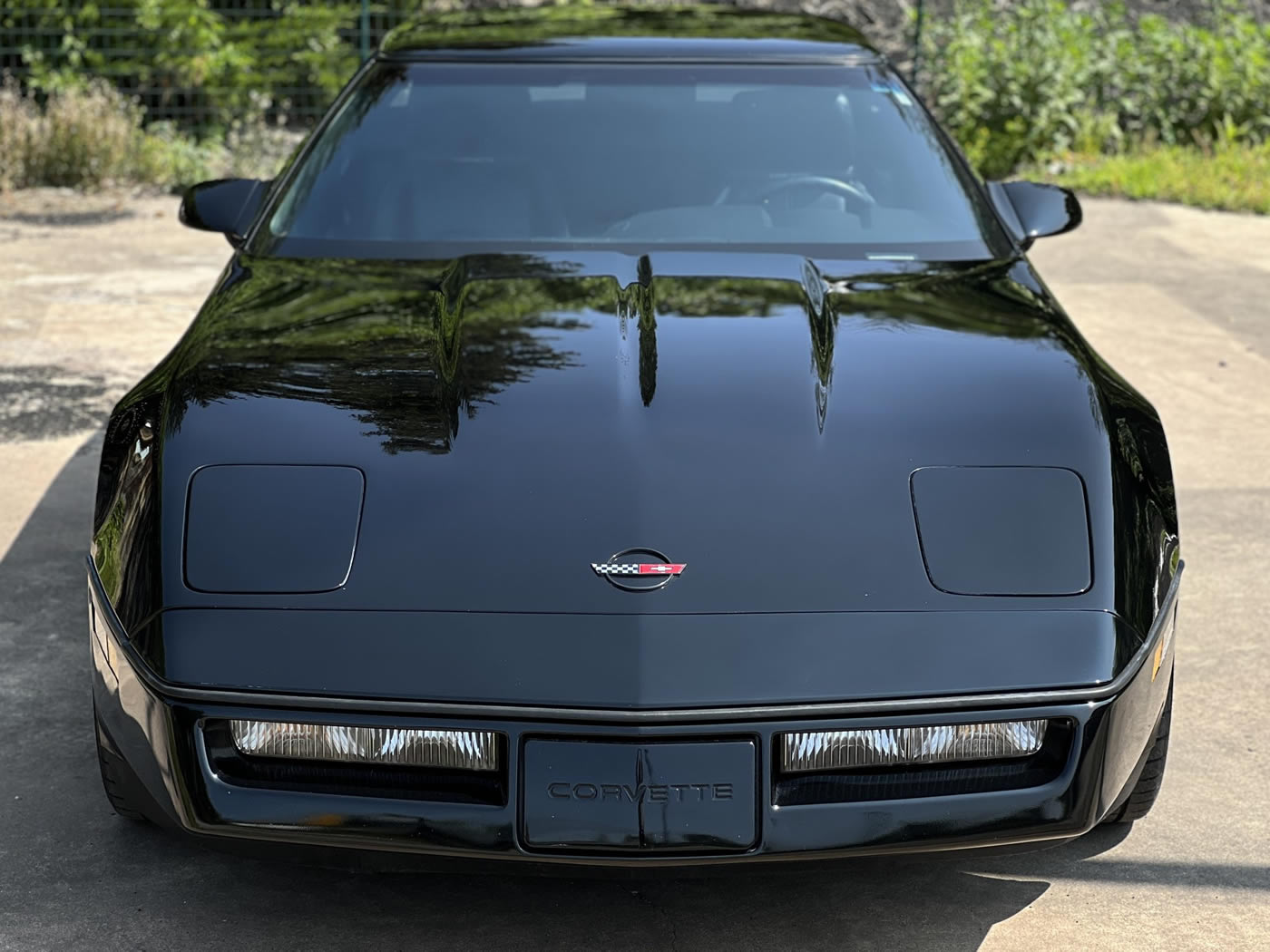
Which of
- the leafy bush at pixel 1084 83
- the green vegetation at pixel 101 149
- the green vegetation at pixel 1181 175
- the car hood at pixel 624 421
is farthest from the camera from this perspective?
the leafy bush at pixel 1084 83

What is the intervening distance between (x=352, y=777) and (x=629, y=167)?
1883 millimetres

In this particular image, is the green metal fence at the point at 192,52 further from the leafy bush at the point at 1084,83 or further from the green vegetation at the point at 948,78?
the leafy bush at the point at 1084,83

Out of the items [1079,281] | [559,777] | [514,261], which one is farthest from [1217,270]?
[559,777]

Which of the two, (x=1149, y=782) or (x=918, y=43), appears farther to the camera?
(x=918, y=43)

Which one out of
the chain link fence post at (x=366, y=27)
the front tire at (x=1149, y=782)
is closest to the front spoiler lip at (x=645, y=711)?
the front tire at (x=1149, y=782)

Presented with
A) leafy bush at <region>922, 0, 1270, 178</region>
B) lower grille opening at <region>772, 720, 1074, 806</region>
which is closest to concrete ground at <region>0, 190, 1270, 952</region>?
lower grille opening at <region>772, 720, 1074, 806</region>

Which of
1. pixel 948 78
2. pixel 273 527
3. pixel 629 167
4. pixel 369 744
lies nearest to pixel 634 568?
pixel 369 744

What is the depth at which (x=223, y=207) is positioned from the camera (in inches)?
154

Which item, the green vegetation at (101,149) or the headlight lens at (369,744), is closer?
the headlight lens at (369,744)

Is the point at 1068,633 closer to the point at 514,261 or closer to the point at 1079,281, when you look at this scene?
the point at 514,261

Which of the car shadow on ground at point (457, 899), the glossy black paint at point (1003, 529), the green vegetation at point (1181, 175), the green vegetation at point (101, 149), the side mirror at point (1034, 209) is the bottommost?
the green vegetation at point (1181, 175)

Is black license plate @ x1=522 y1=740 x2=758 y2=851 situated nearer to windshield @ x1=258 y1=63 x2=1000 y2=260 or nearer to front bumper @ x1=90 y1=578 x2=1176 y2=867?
front bumper @ x1=90 y1=578 x2=1176 y2=867

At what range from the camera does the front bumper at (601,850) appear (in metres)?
2.16

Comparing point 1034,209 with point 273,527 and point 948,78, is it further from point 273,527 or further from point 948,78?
point 948,78
